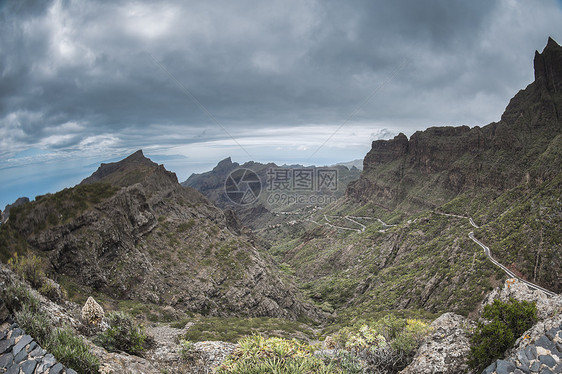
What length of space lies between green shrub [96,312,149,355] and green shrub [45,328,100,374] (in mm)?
3426

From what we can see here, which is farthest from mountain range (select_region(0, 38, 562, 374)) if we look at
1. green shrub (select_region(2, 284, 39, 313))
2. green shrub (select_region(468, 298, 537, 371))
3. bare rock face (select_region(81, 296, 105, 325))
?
green shrub (select_region(2, 284, 39, 313))

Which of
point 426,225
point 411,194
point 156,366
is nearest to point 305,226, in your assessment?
point 411,194

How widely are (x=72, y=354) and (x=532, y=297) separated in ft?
59.0

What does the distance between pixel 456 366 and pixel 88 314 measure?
16.9 metres

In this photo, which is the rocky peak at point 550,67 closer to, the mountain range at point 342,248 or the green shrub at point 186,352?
the mountain range at point 342,248

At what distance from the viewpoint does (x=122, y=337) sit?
40.2 feet

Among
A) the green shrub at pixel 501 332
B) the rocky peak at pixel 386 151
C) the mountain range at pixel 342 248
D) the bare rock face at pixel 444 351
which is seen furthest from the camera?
the rocky peak at pixel 386 151

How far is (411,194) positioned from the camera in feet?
382

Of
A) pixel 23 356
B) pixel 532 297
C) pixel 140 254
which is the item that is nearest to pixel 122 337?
pixel 23 356

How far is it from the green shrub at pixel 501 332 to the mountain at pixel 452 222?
26200mm

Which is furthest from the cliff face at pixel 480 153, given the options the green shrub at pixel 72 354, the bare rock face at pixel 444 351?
the green shrub at pixel 72 354

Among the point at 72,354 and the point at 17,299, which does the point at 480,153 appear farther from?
the point at 17,299

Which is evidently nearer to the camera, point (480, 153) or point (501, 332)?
point (501, 332)

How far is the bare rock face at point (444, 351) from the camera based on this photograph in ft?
34.4
